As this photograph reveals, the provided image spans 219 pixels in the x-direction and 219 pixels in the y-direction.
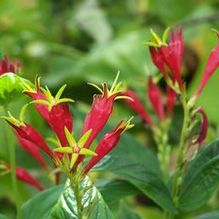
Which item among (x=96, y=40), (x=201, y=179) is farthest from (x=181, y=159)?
(x=96, y=40)

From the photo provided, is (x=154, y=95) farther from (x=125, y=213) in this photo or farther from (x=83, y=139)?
(x=83, y=139)

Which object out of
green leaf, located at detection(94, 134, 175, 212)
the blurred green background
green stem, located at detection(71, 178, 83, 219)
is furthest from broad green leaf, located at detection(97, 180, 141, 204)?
the blurred green background

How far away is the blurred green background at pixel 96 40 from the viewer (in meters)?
1.63

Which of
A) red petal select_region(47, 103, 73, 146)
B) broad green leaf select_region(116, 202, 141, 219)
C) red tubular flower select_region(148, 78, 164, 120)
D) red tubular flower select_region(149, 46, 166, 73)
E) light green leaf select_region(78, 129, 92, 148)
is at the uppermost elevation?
red tubular flower select_region(149, 46, 166, 73)

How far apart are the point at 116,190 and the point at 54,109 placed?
168 mm

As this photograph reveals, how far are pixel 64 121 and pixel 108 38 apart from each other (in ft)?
4.65

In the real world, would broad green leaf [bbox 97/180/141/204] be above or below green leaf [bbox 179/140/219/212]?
below

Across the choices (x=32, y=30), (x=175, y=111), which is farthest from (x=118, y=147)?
(x=32, y=30)

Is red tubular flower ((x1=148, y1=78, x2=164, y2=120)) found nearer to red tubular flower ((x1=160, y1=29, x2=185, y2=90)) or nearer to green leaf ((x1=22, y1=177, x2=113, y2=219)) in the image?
red tubular flower ((x1=160, y1=29, x2=185, y2=90))

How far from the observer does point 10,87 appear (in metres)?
0.61

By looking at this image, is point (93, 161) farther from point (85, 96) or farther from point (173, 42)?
point (85, 96)

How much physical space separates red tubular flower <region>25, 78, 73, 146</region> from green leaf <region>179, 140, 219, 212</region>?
17cm

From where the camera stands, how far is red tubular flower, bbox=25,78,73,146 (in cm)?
57

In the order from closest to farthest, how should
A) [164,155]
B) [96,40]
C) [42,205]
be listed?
[42,205]
[164,155]
[96,40]
